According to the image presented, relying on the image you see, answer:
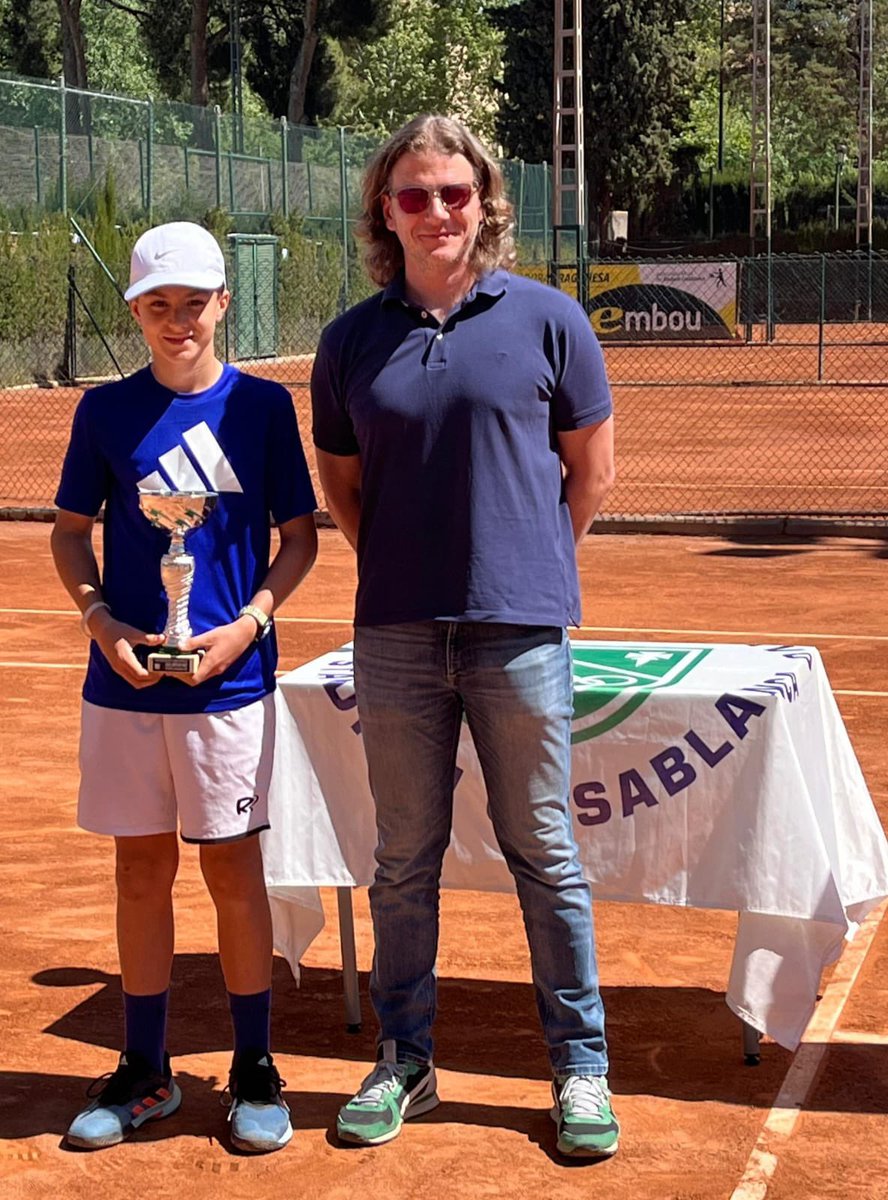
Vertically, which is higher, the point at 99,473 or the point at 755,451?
the point at 99,473

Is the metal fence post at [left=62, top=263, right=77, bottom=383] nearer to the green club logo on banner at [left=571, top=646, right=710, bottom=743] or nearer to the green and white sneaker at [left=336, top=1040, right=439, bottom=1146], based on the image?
the green club logo on banner at [left=571, top=646, right=710, bottom=743]

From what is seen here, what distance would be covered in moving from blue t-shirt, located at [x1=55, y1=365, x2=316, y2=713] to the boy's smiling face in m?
0.07

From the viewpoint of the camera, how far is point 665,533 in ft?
46.5

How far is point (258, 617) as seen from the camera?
3945 millimetres

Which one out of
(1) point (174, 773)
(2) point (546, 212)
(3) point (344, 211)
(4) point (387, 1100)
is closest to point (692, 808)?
(4) point (387, 1100)

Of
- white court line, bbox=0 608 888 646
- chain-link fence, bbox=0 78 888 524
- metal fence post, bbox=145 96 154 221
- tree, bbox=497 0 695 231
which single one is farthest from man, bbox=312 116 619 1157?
tree, bbox=497 0 695 231

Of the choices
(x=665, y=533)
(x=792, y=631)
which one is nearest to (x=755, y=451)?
(x=665, y=533)

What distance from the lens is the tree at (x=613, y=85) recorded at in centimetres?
6125

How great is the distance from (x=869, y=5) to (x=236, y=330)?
29363mm

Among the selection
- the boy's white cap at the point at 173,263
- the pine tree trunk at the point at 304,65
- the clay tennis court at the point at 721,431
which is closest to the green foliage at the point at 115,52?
the pine tree trunk at the point at 304,65

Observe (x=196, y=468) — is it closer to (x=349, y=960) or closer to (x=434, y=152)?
(x=434, y=152)

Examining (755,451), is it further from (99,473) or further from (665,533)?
(99,473)

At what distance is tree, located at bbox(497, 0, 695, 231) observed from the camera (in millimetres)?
61250

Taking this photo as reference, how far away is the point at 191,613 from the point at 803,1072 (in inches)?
72.5
